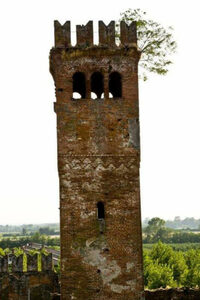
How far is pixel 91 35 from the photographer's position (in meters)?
15.3

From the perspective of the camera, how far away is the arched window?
15452 millimetres

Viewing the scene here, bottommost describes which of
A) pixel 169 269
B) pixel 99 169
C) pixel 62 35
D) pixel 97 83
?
pixel 169 269

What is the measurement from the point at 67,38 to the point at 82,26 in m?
0.80

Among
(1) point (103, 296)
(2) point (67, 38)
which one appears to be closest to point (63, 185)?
(1) point (103, 296)

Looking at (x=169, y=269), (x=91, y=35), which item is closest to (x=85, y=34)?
(x=91, y=35)

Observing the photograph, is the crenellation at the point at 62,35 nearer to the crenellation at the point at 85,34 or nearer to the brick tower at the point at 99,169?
the brick tower at the point at 99,169

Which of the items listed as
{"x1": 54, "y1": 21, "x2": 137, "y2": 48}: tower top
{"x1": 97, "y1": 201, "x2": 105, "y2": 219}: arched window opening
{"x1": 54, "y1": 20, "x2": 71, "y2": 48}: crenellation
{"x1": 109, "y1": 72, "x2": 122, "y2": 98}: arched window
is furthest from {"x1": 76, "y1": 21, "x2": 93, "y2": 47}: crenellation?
{"x1": 97, "y1": 201, "x2": 105, "y2": 219}: arched window opening

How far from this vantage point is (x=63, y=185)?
47.3 ft

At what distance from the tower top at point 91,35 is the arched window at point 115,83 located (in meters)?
1.20

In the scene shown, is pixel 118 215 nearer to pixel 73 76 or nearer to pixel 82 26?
pixel 73 76

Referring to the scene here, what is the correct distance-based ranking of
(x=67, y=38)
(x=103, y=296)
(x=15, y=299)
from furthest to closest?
(x=15, y=299), (x=67, y=38), (x=103, y=296)

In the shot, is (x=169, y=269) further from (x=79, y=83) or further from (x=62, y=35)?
(x=62, y=35)

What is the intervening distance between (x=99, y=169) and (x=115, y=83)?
4.17m

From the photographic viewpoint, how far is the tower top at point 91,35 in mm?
15070
